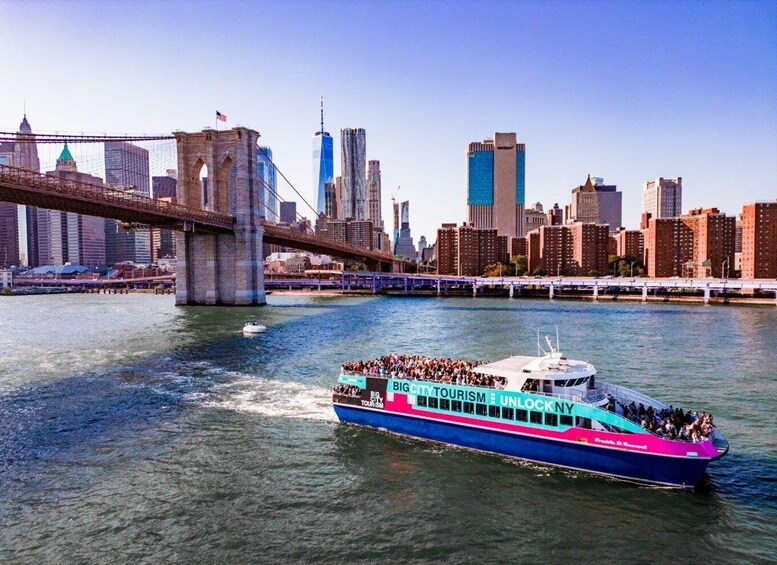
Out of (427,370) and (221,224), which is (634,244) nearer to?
(221,224)

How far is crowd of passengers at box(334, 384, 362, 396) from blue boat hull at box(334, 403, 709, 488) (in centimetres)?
93

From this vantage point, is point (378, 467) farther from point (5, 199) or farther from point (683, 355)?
point (5, 199)

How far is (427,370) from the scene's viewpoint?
26.4m

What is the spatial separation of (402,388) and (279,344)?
31396 mm

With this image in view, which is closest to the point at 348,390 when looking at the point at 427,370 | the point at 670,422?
the point at 427,370

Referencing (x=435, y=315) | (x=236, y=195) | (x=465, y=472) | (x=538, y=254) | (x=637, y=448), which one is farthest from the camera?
(x=538, y=254)

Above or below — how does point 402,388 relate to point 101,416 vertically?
above

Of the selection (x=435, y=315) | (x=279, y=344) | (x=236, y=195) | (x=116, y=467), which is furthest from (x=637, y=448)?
(x=236, y=195)

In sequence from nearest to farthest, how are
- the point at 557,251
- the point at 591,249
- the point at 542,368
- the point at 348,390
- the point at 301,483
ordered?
the point at 301,483 → the point at 542,368 → the point at 348,390 → the point at 591,249 → the point at 557,251

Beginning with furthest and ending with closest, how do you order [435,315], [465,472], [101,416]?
[435,315], [101,416], [465,472]

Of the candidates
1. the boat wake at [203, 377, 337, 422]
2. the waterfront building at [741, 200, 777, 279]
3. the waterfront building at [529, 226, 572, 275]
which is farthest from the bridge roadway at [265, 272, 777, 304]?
the boat wake at [203, 377, 337, 422]

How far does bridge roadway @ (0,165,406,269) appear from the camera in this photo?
54156mm

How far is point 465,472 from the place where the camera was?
2209 cm

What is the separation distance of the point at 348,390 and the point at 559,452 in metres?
10.7
